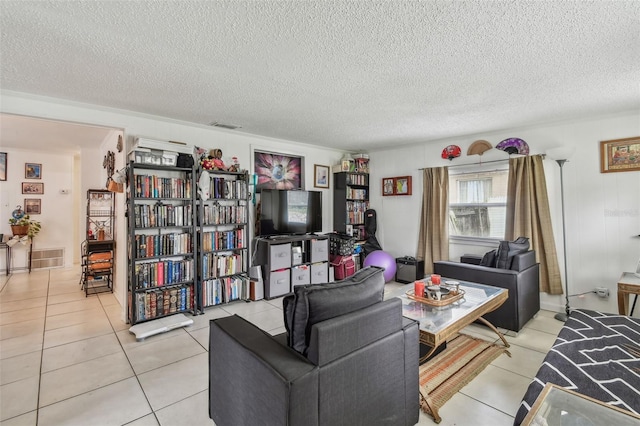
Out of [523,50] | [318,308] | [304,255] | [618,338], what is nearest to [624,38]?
[523,50]

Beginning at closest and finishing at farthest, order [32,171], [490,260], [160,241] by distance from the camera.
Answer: [490,260] → [160,241] → [32,171]

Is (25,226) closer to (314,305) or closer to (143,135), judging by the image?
(143,135)

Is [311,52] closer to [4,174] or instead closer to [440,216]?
[440,216]

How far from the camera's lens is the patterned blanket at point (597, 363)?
1470 millimetres

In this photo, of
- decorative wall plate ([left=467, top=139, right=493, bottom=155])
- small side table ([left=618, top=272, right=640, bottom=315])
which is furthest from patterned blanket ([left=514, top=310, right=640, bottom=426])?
decorative wall plate ([left=467, top=139, right=493, bottom=155])

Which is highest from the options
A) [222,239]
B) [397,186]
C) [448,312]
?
[397,186]

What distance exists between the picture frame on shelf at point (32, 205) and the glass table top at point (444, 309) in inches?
281

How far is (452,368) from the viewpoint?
236 cm

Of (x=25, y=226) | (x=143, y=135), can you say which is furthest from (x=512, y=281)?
(x=25, y=226)

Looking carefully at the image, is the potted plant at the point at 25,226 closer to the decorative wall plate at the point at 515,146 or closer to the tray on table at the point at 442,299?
the tray on table at the point at 442,299

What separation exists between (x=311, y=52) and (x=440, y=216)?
135 inches

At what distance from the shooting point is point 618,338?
6.66ft

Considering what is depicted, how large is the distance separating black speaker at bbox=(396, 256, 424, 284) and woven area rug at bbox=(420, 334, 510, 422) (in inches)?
72.7

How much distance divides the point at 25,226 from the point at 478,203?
7892mm
